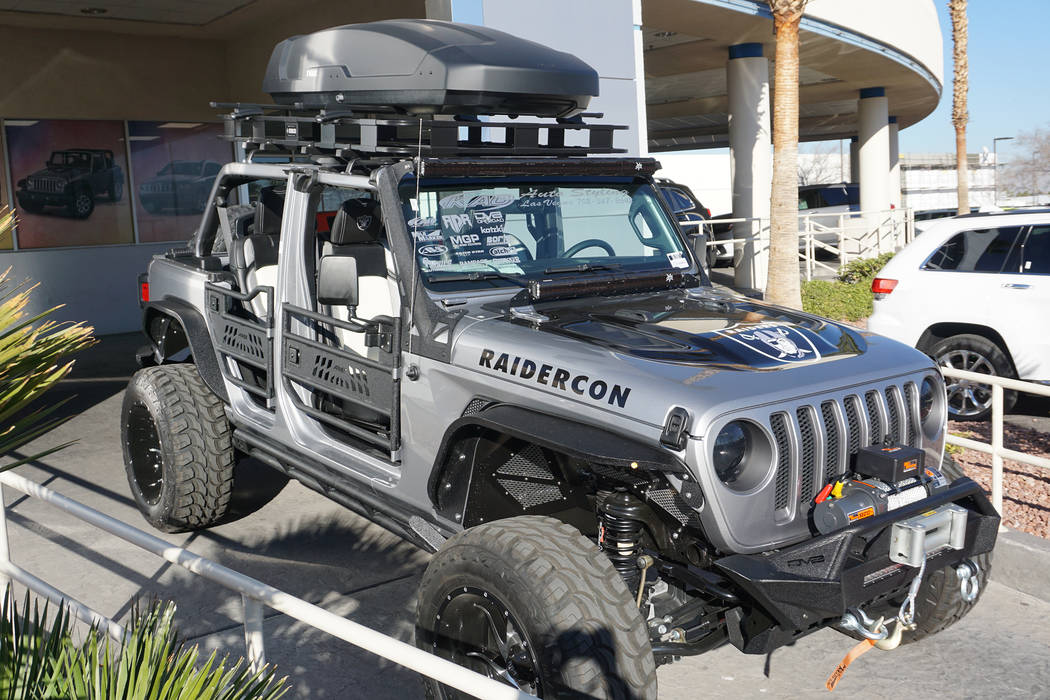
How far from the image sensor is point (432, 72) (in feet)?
14.5

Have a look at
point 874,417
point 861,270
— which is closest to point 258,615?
point 874,417

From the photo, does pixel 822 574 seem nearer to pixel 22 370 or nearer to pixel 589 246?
pixel 589 246

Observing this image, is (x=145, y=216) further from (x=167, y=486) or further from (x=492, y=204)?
(x=492, y=204)

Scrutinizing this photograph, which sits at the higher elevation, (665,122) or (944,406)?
(665,122)

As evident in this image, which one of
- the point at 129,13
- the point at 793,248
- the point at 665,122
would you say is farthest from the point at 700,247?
the point at 665,122

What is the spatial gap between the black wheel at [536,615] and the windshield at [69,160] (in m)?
12.0

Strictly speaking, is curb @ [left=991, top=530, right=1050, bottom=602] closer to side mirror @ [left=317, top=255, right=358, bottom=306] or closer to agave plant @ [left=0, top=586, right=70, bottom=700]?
side mirror @ [left=317, top=255, right=358, bottom=306]

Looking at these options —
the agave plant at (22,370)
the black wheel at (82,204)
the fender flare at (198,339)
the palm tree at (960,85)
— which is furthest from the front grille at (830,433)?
the palm tree at (960,85)

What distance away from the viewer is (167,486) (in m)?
5.28

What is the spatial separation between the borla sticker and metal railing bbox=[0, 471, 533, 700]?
1.66 m

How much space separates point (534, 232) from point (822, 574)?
6.62 ft

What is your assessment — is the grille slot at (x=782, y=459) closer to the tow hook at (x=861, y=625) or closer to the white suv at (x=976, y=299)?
the tow hook at (x=861, y=625)

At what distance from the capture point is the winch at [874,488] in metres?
3.19

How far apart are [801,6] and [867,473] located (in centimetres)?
1073
